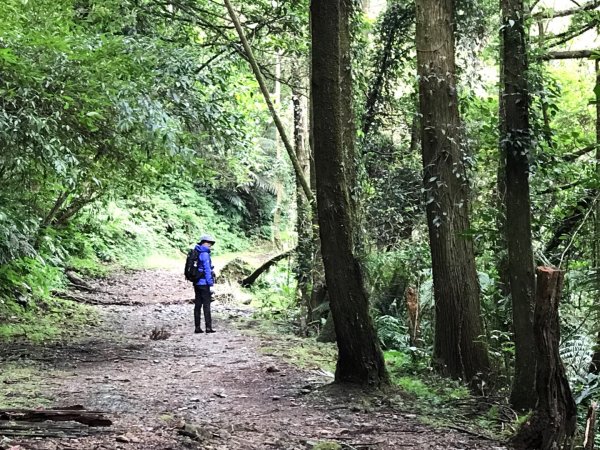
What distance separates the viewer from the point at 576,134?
21.2 ft

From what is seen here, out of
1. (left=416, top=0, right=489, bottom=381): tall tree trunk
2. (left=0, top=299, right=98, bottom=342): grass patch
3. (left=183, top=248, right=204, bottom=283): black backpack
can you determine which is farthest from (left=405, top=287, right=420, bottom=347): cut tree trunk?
(left=0, top=299, right=98, bottom=342): grass patch

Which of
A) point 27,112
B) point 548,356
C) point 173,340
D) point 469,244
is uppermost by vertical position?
point 27,112

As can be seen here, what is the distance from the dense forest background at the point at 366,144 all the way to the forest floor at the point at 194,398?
0.94m

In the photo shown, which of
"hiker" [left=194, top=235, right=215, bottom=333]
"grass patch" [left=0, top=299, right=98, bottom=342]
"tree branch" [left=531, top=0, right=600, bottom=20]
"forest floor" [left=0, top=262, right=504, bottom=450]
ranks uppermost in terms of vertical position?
"tree branch" [left=531, top=0, right=600, bottom=20]

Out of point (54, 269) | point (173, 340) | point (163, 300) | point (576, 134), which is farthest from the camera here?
point (163, 300)

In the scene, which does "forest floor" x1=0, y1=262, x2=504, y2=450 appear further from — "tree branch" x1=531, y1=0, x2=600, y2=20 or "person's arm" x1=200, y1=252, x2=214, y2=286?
"tree branch" x1=531, y1=0, x2=600, y2=20

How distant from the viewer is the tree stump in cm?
477

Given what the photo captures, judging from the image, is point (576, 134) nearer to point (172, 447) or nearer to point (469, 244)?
point (469, 244)

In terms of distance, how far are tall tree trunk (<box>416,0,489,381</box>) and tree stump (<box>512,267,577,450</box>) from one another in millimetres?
2723

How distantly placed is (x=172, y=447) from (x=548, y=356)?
2.97 metres

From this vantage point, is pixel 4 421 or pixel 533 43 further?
pixel 533 43

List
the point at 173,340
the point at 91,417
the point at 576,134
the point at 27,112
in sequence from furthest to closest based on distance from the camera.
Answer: the point at 173,340
the point at 27,112
the point at 576,134
the point at 91,417

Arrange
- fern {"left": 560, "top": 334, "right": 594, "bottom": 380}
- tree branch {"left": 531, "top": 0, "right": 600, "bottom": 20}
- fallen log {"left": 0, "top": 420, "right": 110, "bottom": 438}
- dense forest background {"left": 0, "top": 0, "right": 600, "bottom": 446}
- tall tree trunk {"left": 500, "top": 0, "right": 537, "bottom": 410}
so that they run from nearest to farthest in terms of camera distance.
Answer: fallen log {"left": 0, "top": 420, "right": 110, "bottom": 438} < tall tree trunk {"left": 500, "top": 0, "right": 537, "bottom": 410} < tree branch {"left": 531, "top": 0, "right": 600, "bottom": 20} < dense forest background {"left": 0, "top": 0, "right": 600, "bottom": 446} < fern {"left": 560, "top": 334, "right": 594, "bottom": 380}

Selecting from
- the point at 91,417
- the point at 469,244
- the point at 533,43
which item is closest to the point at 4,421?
the point at 91,417
